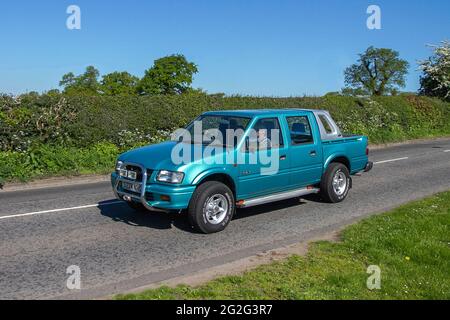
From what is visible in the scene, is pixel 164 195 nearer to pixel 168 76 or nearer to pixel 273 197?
pixel 273 197

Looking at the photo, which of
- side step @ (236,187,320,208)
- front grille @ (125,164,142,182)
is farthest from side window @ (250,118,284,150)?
front grille @ (125,164,142,182)

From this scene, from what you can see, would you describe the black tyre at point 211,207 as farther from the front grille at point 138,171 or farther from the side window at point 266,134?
the side window at point 266,134

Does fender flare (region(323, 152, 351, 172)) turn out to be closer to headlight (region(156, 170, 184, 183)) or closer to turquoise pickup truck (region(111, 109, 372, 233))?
turquoise pickup truck (region(111, 109, 372, 233))

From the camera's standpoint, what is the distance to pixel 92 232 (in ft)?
24.1

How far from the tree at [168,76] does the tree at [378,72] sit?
32922 mm

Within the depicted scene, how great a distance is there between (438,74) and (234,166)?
31893 millimetres

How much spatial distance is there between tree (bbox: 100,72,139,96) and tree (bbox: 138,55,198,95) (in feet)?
16.3

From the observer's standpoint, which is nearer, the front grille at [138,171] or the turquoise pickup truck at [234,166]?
the turquoise pickup truck at [234,166]

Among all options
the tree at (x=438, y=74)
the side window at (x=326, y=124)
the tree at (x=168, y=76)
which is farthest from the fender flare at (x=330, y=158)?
the tree at (x=168, y=76)

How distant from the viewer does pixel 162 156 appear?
7.17 meters

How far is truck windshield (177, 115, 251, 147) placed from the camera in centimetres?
778

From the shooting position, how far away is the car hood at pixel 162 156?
6945mm
